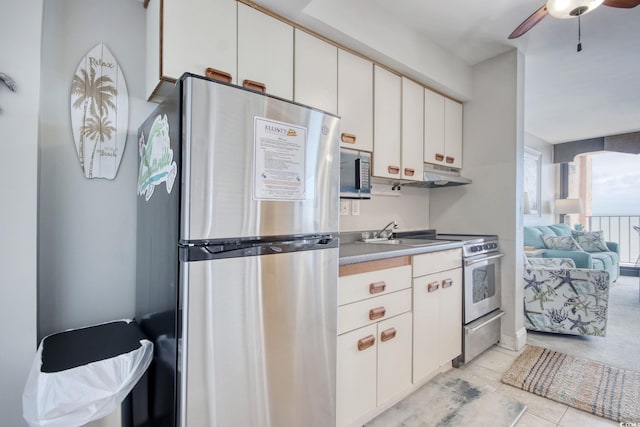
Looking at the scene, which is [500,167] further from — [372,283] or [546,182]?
[546,182]

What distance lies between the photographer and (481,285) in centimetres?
255

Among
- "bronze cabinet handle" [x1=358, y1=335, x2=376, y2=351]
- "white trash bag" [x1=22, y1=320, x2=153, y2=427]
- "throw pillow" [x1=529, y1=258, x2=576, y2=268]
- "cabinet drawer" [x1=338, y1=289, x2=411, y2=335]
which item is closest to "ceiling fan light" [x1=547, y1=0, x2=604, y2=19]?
"cabinet drawer" [x1=338, y1=289, x2=411, y2=335]

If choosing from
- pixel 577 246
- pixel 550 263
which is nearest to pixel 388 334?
pixel 550 263

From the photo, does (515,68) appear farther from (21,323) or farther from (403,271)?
(21,323)

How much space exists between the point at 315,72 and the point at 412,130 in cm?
103

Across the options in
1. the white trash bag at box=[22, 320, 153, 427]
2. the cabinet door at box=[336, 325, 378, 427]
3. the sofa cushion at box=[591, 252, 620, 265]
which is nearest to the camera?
the white trash bag at box=[22, 320, 153, 427]

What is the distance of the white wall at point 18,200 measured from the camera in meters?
1.19

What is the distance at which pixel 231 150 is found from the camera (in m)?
1.10

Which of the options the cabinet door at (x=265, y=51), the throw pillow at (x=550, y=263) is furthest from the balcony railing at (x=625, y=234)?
the cabinet door at (x=265, y=51)

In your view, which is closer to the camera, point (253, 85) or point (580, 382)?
point (253, 85)

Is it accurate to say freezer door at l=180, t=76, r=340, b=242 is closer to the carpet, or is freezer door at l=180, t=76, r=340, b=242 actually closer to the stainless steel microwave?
the stainless steel microwave

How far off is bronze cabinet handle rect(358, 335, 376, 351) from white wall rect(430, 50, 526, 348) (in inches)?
67.9

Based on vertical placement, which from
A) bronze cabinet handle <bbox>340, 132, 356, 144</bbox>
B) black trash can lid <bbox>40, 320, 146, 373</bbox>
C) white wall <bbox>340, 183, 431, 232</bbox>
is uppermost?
bronze cabinet handle <bbox>340, 132, 356, 144</bbox>

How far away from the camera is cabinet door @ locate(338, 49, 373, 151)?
2.05m
